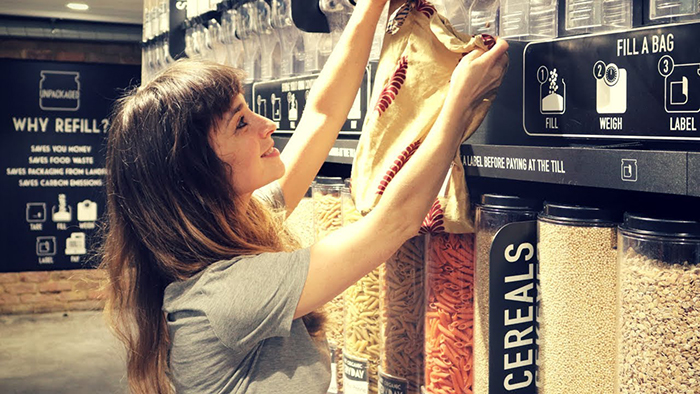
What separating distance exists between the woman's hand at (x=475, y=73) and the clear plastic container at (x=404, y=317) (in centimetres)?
30

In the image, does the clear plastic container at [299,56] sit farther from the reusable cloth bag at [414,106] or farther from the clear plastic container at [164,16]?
the clear plastic container at [164,16]

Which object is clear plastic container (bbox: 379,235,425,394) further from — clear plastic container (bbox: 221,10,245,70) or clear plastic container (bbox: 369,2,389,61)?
clear plastic container (bbox: 221,10,245,70)

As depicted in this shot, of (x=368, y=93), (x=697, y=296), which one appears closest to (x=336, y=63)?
(x=368, y=93)

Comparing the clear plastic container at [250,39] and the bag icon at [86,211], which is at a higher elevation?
the clear plastic container at [250,39]

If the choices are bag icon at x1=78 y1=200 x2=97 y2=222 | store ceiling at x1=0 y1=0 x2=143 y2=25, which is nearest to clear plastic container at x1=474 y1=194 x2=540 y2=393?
store ceiling at x1=0 y1=0 x2=143 y2=25

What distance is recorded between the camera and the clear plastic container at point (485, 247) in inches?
41.7

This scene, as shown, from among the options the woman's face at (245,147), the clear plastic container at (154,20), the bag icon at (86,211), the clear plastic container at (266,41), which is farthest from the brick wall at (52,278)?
the woman's face at (245,147)

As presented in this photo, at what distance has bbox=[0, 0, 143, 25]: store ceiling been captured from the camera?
19.7 ft

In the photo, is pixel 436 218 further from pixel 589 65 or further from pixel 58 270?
pixel 58 270

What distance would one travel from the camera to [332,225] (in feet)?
4.93

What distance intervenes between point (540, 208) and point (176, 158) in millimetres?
576

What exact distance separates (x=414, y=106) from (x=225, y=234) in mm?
381

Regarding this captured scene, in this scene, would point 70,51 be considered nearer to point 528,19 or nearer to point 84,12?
point 84,12

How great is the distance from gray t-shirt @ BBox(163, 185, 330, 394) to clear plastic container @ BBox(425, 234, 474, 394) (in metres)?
0.20
